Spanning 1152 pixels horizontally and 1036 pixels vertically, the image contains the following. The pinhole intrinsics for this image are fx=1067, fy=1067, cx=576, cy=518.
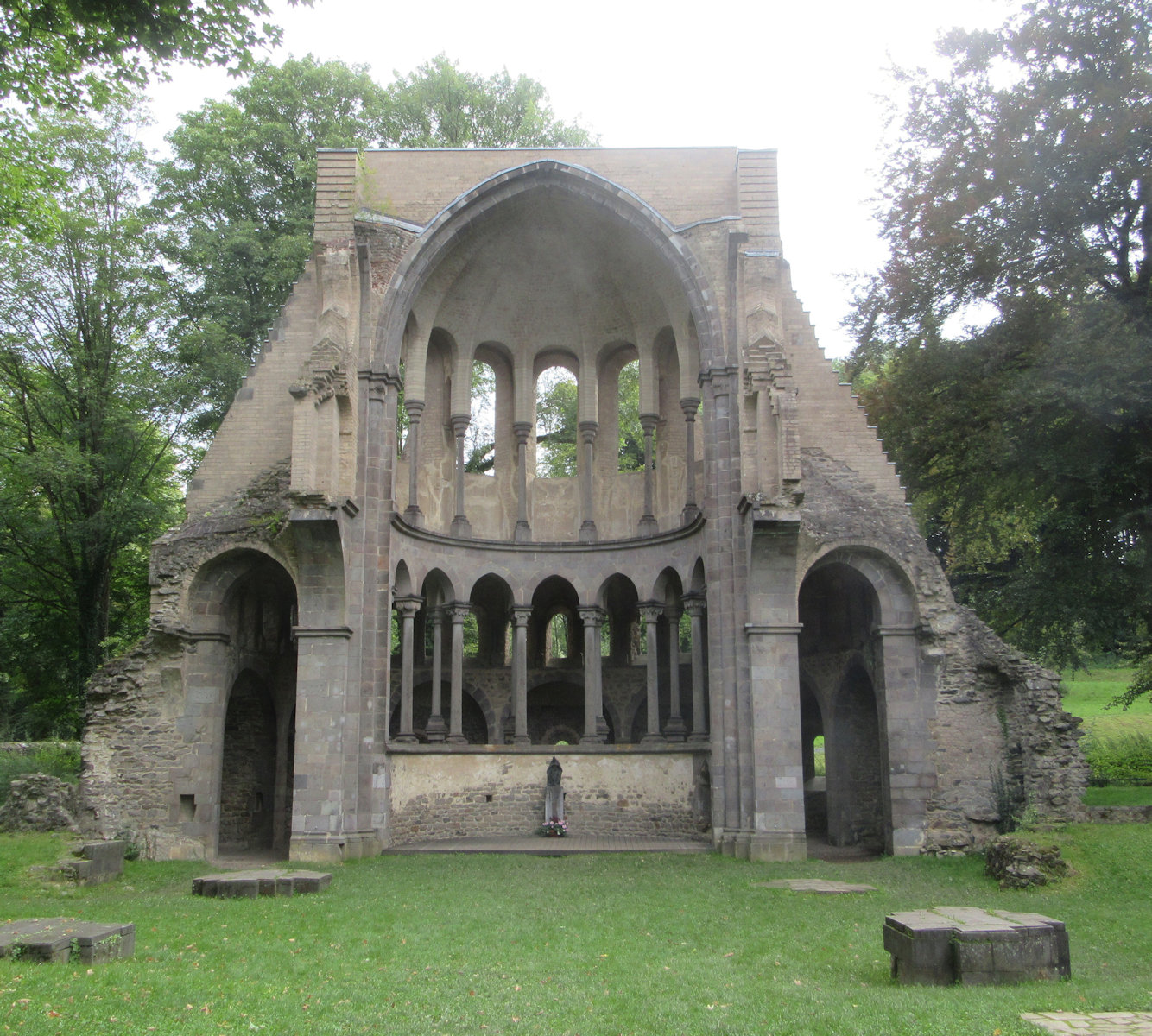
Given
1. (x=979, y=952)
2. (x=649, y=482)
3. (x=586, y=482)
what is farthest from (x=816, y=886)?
(x=586, y=482)

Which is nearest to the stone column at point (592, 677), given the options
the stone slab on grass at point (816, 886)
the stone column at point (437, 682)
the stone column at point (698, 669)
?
the stone column at point (698, 669)

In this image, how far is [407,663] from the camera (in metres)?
20.1

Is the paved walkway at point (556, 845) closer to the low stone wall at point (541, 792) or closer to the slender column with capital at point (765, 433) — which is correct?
the low stone wall at point (541, 792)

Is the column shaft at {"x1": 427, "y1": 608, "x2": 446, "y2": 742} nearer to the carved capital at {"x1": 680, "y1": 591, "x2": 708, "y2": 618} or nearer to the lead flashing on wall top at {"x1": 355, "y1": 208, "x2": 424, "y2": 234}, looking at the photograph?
the carved capital at {"x1": 680, "y1": 591, "x2": 708, "y2": 618}

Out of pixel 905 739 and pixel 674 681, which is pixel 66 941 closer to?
pixel 905 739

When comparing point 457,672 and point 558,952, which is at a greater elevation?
point 457,672

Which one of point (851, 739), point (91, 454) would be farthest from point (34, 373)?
point (851, 739)

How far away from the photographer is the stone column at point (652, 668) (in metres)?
20.5

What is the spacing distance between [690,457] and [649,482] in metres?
1.29

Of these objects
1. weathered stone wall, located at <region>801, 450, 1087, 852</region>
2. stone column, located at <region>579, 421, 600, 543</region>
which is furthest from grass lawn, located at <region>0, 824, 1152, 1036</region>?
stone column, located at <region>579, 421, 600, 543</region>

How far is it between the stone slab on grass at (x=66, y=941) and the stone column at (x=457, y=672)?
1133 cm

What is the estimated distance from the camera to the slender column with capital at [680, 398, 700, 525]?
2105 cm

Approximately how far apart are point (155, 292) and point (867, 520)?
55.7 ft

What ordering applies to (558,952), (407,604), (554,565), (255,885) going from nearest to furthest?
(558,952), (255,885), (407,604), (554,565)
